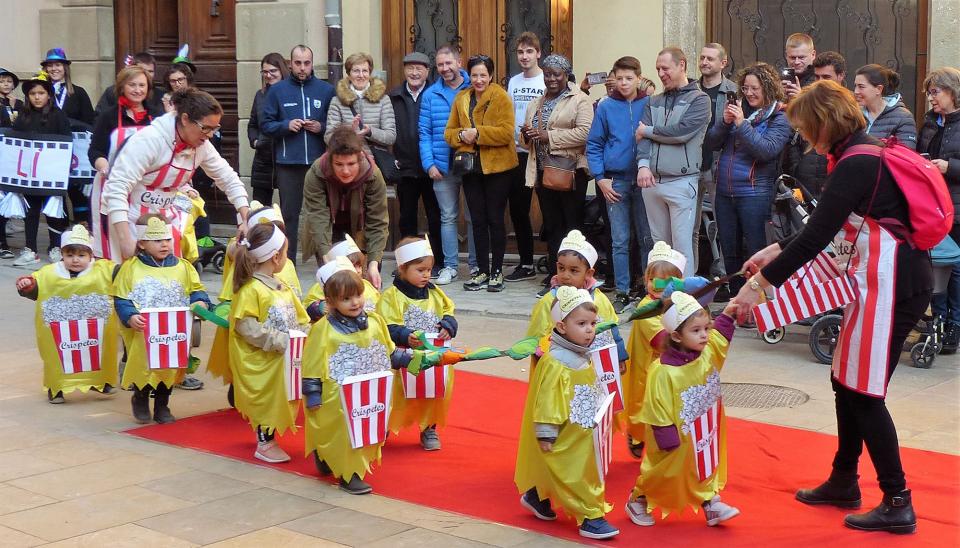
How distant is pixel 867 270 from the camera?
18.2 feet

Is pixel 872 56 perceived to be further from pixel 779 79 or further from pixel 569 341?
pixel 569 341

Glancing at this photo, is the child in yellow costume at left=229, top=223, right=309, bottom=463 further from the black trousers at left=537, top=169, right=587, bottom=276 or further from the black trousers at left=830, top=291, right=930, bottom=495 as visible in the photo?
the black trousers at left=537, top=169, right=587, bottom=276

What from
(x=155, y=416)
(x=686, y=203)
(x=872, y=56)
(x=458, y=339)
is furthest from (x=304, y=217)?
(x=872, y=56)

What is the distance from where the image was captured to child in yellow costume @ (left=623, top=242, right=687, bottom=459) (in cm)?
661

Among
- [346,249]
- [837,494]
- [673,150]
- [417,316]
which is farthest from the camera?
[673,150]

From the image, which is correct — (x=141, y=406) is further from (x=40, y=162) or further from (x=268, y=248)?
(x=40, y=162)

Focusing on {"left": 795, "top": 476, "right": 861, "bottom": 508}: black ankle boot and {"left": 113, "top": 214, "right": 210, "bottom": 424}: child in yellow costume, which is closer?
{"left": 795, "top": 476, "right": 861, "bottom": 508}: black ankle boot

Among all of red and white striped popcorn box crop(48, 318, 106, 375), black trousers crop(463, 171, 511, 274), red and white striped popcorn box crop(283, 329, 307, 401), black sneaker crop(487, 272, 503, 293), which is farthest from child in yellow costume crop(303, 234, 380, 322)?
black trousers crop(463, 171, 511, 274)

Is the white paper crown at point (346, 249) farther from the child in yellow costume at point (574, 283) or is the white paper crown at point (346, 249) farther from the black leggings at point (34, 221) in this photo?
the black leggings at point (34, 221)

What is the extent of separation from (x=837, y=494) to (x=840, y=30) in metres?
6.57

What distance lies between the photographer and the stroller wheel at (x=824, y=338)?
28.8 feet

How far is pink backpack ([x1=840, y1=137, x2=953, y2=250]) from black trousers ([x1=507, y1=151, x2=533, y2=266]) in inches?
258

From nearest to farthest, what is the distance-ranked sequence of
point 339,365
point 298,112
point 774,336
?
point 339,365 < point 774,336 < point 298,112

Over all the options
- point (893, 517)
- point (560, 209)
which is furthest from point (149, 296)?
point (560, 209)
